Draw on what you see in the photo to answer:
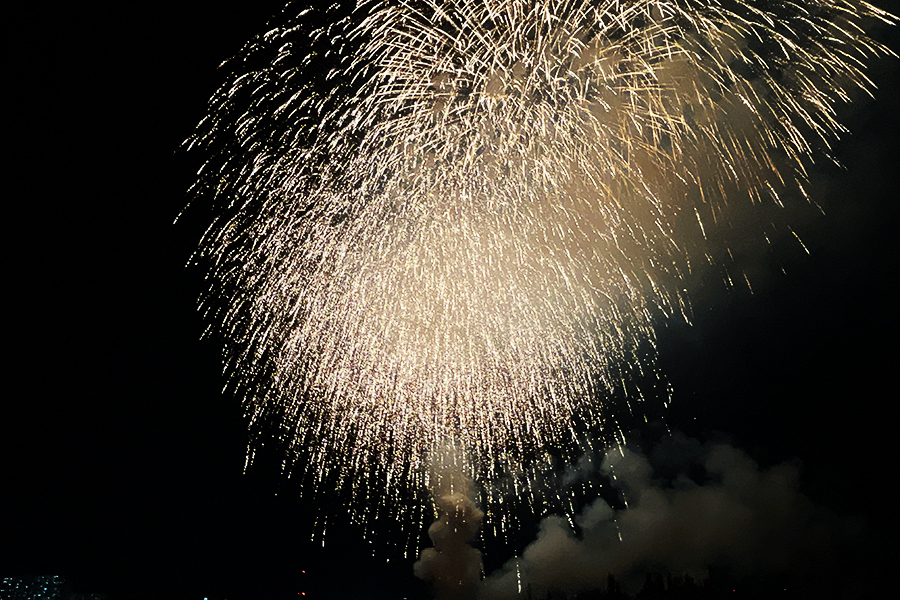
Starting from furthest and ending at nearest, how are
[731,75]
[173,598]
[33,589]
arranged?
1. [33,589]
2. [173,598]
3. [731,75]

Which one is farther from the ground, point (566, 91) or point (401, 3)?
point (401, 3)

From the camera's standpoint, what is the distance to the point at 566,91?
404 inches

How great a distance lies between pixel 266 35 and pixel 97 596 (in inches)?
2570

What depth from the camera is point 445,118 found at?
10.7m

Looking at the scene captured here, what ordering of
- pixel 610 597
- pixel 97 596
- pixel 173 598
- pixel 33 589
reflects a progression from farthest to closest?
1. pixel 610 597
2. pixel 33 589
3. pixel 97 596
4. pixel 173 598

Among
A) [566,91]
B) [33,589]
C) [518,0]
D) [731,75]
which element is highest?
[33,589]

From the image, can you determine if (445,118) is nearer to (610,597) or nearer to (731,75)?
(731,75)

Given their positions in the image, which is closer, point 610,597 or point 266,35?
point 266,35

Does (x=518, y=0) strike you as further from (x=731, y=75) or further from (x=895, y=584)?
(x=895, y=584)

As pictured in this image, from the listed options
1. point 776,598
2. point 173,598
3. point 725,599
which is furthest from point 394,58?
point 776,598

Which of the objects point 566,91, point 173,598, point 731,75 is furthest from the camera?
point 173,598

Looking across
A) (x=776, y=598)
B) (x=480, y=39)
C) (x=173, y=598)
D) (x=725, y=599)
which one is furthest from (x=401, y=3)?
(x=776, y=598)

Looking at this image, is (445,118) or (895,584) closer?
(445,118)

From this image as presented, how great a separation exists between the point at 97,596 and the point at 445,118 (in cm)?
6562
